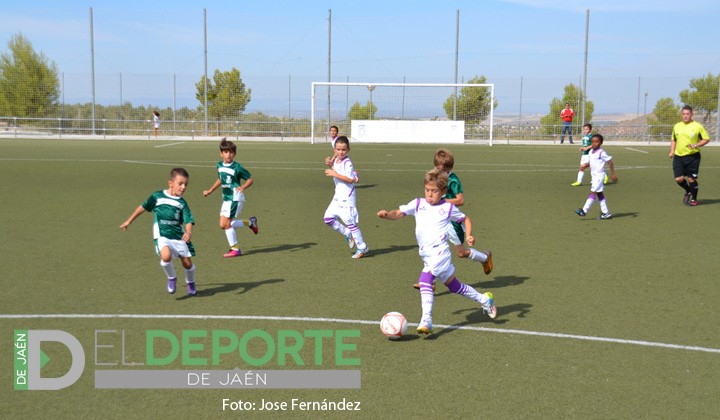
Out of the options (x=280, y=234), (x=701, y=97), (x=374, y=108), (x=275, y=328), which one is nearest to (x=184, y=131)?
(x=374, y=108)

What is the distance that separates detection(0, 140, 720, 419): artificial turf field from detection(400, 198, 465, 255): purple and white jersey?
857 mm

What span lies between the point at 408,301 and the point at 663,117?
137 ft

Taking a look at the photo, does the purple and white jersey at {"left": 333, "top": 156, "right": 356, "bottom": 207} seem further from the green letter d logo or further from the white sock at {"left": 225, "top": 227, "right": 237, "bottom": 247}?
the green letter d logo

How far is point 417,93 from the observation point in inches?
1631

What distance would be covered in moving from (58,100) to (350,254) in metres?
41.2

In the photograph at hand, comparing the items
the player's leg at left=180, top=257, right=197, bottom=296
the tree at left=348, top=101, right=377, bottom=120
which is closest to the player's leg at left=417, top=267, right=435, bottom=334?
the player's leg at left=180, top=257, right=197, bottom=296

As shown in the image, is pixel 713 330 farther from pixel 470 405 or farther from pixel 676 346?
pixel 470 405

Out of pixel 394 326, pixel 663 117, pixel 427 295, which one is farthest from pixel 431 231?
pixel 663 117

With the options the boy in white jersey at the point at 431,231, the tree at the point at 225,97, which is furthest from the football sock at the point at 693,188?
the tree at the point at 225,97

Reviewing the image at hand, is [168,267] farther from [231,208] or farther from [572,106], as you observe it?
[572,106]

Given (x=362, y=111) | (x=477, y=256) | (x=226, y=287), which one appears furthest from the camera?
(x=362, y=111)

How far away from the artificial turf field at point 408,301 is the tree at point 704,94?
3021cm

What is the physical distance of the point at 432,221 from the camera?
638 cm

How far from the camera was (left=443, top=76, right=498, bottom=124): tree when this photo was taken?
41.7 metres
